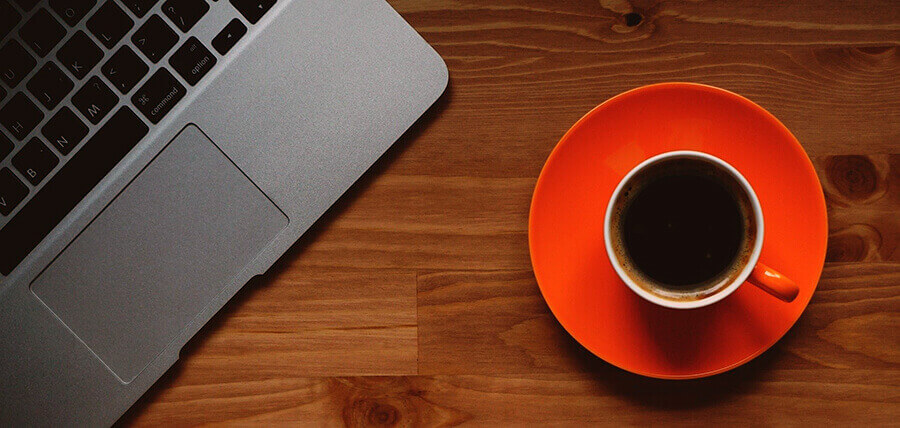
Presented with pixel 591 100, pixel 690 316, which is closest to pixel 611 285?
pixel 690 316

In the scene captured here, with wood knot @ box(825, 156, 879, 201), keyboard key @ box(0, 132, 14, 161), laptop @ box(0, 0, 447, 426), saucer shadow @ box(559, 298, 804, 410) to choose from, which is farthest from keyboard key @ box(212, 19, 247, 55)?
wood knot @ box(825, 156, 879, 201)

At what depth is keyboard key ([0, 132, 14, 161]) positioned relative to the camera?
0.65 meters

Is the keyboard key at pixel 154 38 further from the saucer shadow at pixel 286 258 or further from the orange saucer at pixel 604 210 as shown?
the orange saucer at pixel 604 210

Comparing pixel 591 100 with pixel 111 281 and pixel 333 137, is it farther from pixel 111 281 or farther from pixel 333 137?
pixel 111 281

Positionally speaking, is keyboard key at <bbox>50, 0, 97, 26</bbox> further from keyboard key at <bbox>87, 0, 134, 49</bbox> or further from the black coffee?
the black coffee

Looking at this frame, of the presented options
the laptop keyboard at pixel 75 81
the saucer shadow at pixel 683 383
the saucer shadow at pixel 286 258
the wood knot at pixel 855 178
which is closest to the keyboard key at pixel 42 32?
the laptop keyboard at pixel 75 81

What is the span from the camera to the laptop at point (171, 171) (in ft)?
2.16

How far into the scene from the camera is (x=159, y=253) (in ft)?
2.34

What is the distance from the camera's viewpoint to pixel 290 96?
70 centimetres

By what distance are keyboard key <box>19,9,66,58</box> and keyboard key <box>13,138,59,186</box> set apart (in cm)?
9

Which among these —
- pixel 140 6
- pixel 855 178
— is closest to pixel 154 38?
pixel 140 6

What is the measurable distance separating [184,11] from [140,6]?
1.6 inches

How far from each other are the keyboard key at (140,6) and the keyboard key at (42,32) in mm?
67

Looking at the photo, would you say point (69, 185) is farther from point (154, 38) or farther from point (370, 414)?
point (370, 414)
